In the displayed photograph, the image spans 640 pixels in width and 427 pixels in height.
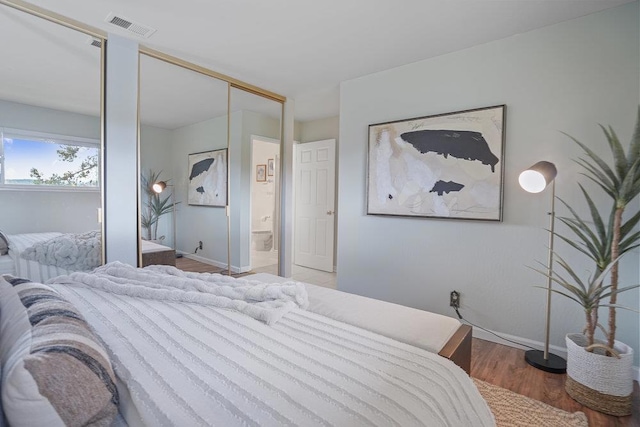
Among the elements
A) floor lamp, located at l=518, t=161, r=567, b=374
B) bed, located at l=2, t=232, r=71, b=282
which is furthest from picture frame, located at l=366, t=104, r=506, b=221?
bed, located at l=2, t=232, r=71, b=282

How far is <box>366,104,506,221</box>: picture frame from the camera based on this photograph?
2627 millimetres

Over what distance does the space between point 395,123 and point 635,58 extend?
5.70 feet

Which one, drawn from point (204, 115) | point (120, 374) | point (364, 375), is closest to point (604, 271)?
point (364, 375)

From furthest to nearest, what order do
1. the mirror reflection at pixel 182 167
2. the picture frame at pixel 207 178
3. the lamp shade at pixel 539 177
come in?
the picture frame at pixel 207 178, the mirror reflection at pixel 182 167, the lamp shade at pixel 539 177

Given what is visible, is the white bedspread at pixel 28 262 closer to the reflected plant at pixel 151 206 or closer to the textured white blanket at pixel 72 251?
the textured white blanket at pixel 72 251

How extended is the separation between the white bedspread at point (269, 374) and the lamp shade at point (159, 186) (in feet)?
6.07

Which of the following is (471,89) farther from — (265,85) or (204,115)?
(204,115)

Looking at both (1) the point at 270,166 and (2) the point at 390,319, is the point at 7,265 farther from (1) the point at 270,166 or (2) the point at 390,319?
(1) the point at 270,166

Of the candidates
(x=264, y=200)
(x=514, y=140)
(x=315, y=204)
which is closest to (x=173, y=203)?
(x=315, y=204)

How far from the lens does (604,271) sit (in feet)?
5.91

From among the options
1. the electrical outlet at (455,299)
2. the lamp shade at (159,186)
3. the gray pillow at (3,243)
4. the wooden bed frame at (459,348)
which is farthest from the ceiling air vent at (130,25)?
the electrical outlet at (455,299)

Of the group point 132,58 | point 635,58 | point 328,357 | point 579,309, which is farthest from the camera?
point 132,58

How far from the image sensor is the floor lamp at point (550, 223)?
214 centimetres

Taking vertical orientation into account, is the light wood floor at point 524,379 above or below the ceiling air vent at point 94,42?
below
